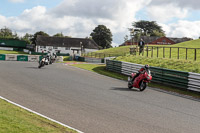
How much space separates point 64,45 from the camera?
10019 centimetres

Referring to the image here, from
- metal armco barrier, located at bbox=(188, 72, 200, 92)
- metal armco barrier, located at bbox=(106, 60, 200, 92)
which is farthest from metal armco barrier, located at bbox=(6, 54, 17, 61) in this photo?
metal armco barrier, located at bbox=(188, 72, 200, 92)

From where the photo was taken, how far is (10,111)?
24.3 feet

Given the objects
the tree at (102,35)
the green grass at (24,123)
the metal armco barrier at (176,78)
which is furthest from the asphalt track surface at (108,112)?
the tree at (102,35)

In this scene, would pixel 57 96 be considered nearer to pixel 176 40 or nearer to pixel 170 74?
pixel 170 74

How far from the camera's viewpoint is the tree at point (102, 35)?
115062mm

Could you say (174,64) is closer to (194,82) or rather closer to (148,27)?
(194,82)

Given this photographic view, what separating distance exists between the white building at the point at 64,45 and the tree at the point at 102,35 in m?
15.9

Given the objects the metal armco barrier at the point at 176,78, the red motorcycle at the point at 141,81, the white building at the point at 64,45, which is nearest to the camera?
the red motorcycle at the point at 141,81

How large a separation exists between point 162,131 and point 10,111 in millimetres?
4226

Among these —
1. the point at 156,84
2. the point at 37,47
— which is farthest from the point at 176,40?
the point at 156,84

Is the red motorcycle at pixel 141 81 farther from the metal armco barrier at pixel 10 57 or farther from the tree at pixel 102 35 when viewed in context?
the tree at pixel 102 35

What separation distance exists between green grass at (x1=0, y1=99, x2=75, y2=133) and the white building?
300 feet

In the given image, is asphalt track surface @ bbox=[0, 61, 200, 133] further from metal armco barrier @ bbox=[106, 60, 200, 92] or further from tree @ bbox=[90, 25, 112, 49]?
tree @ bbox=[90, 25, 112, 49]

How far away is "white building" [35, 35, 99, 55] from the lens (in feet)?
324
